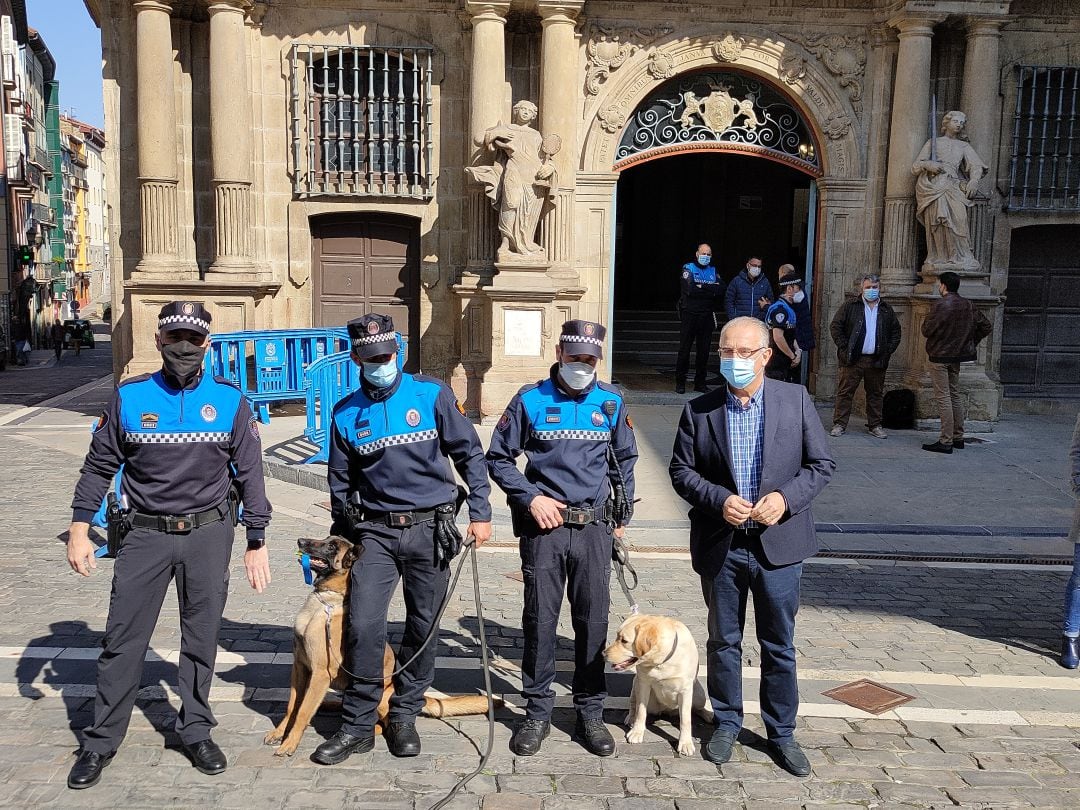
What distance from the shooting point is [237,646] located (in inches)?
255

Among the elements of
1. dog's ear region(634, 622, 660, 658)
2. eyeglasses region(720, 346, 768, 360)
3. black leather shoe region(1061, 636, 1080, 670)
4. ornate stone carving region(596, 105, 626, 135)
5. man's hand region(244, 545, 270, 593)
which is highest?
ornate stone carving region(596, 105, 626, 135)

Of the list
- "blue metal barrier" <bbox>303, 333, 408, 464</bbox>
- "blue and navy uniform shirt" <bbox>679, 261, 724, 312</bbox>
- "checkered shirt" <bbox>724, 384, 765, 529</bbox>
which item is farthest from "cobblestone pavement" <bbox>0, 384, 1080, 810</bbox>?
"blue and navy uniform shirt" <bbox>679, 261, 724, 312</bbox>

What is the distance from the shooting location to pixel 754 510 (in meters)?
4.94

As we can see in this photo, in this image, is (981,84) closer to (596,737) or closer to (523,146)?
(523,146)

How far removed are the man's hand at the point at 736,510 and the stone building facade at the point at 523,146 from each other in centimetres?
844

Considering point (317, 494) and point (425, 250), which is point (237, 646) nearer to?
point (317, 494)

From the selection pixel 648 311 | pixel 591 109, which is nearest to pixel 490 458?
pixel 591 109

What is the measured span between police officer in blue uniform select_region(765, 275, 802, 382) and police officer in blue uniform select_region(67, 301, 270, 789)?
379 inches

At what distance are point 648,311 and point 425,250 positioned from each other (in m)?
8.90

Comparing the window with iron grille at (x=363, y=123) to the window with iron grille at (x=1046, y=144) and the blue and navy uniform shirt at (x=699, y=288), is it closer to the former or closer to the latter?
the blue and navy uniform shirt at (x=699, y=288)

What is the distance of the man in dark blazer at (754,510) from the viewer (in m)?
5.04

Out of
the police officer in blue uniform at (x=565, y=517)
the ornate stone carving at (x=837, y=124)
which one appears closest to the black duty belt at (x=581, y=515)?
the police officer in blue uniform at (x=565, y=517)

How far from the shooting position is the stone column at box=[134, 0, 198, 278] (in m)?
13.6

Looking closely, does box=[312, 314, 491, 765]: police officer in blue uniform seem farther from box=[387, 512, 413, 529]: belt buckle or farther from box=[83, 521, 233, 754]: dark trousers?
box=[83, 521, 233, 754]: dark trousers
